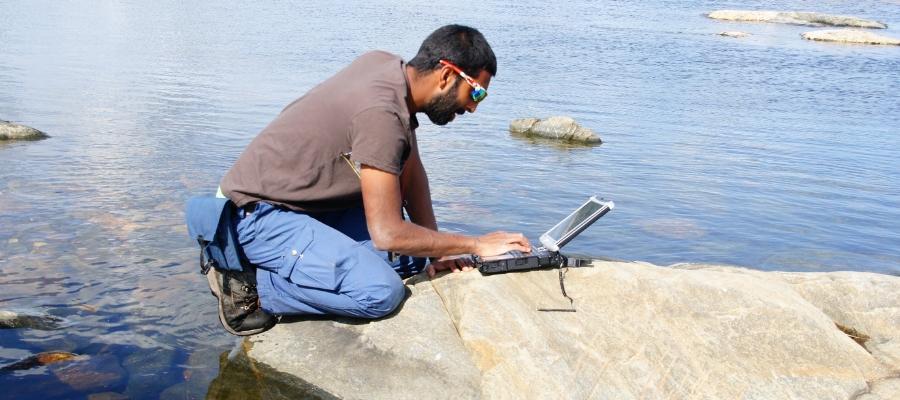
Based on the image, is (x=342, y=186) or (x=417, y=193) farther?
(x=417, y=193)

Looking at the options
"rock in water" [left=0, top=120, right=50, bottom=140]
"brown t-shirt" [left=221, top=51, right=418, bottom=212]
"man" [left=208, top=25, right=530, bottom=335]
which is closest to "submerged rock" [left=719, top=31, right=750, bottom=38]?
"rock in water" [left=0, top=120, right=50, bottom=140]

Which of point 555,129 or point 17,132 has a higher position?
point 17,132

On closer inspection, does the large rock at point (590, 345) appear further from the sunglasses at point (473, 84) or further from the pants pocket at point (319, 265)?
the sunglasses at point (473, 84)

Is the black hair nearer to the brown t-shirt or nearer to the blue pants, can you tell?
the brown t-shirt

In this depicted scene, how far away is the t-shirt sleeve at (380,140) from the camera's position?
445 cm

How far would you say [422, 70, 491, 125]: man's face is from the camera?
4789 mm

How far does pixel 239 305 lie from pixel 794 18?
161 feet

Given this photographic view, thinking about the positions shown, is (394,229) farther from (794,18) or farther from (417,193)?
(794,18)

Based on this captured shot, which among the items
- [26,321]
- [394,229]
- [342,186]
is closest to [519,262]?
[394,229]

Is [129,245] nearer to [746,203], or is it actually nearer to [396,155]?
[396,155]

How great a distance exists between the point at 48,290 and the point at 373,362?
3.16 metres

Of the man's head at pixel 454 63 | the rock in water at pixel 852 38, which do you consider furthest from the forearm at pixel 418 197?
the rock in water at pixel 852 38

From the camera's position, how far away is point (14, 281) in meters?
6.59

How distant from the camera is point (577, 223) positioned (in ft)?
17.6
